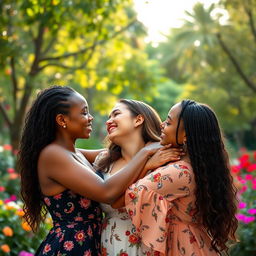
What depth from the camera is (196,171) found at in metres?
3.36

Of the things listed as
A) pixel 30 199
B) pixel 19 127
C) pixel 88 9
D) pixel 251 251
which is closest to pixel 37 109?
pixel 30 199

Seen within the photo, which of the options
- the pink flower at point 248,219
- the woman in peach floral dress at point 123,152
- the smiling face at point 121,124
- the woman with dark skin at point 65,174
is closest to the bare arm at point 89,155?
the woman in peach floral dress at point 123,152

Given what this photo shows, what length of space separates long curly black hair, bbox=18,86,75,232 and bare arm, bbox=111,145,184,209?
589 mm

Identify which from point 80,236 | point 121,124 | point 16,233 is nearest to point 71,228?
point 80,236

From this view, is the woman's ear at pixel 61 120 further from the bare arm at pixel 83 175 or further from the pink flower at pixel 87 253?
the pink flower at pixel 87 253

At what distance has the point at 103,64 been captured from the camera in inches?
469

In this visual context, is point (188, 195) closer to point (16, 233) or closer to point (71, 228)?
point (71, 228)

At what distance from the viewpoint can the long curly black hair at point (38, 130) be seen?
3.53 metres

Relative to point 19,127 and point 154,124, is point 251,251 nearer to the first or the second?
point 154,124

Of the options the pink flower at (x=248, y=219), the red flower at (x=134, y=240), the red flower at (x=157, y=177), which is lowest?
the pink flower at (x=248, y=219)

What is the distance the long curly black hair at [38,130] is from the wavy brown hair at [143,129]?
48 cm

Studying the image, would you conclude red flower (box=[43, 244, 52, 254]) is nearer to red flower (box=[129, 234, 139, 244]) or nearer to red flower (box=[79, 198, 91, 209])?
red flower (box=[79, 198, 91, 209])

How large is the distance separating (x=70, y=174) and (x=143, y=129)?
715mm

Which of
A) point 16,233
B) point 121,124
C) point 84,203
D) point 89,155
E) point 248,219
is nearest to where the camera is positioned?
point 84,203
